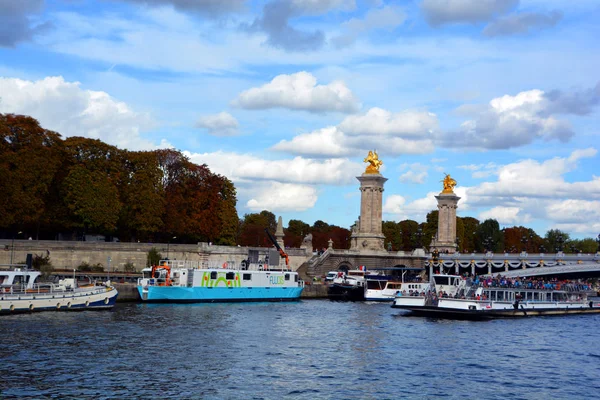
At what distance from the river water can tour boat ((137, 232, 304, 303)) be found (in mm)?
8923

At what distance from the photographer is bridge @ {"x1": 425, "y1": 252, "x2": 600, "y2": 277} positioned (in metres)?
105

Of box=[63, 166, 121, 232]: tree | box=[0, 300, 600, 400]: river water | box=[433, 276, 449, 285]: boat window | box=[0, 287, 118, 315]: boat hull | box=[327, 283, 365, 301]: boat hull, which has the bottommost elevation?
box=[0, 300, 600, 400]: river water

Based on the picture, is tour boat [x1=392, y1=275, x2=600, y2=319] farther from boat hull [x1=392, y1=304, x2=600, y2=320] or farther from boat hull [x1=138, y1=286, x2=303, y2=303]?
boat hull [x1=138, y1=286, x2=303, y2=303]

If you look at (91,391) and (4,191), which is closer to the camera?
(91,391)

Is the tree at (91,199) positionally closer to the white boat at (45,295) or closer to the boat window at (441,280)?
the white boat at (45,295)

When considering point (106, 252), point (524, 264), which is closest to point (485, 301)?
point (106, 252)

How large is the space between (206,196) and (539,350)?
61986 mm

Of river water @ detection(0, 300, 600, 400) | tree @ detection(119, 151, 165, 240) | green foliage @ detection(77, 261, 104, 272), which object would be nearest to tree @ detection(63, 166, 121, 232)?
tree @ detection(119, 151, 165, 240)

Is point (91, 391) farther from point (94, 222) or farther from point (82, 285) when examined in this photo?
point (94, 222)

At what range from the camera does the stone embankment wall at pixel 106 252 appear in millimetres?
85062

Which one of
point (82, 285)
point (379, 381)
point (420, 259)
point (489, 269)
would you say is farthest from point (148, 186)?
point (379, 381)

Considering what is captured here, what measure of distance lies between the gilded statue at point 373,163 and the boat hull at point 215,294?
34629mm

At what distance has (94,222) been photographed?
9081 cm

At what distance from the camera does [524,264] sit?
11731 cm
